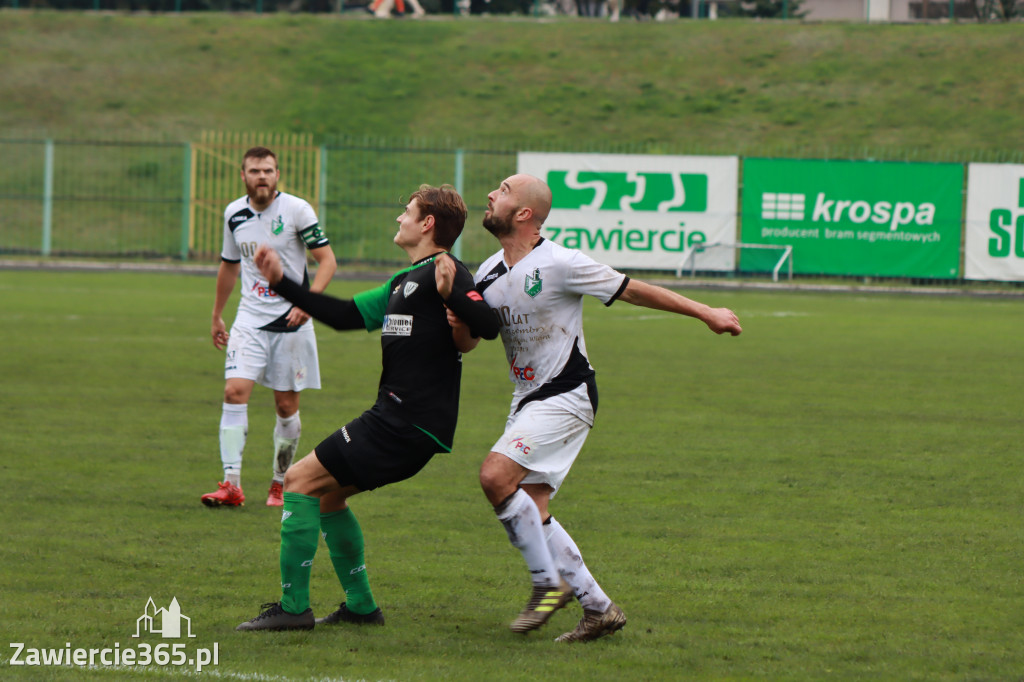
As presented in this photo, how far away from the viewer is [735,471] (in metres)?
8.57

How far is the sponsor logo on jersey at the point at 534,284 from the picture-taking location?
513 cm

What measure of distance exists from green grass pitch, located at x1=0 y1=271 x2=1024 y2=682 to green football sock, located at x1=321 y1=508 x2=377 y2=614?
156mm

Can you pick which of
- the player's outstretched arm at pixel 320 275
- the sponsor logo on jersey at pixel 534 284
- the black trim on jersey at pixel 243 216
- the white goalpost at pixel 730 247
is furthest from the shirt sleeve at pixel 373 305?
the white goalpost at pixel 730 247

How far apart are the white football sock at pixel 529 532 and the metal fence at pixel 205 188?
2600 centimetres

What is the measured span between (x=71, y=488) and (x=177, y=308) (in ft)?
41.6

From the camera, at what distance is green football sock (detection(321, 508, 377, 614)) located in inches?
204

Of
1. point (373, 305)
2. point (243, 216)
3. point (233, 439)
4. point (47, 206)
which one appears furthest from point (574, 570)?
point (47, 206)

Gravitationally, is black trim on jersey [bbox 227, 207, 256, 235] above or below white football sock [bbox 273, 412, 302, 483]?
above

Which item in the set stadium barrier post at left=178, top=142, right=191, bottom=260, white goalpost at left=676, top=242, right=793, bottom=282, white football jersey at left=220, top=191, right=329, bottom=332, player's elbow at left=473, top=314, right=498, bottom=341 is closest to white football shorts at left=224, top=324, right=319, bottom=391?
white football jersey at left=220, top=191, right=329, bottom=332

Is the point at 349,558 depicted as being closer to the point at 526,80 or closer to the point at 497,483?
the point at 497,483

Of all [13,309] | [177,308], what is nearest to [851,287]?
[177,308]

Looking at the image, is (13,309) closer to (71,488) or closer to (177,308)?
(177,308)

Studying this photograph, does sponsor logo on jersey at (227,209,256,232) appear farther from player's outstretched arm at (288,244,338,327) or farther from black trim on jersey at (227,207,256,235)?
player's outstretched arm at (288,244,338,327)

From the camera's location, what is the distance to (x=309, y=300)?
4.91 m
